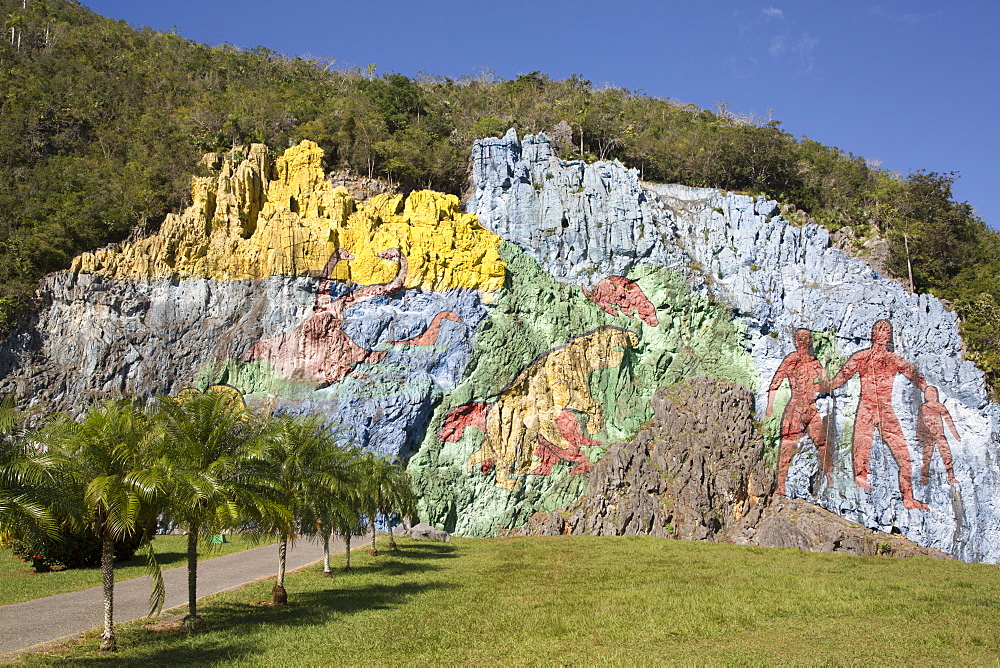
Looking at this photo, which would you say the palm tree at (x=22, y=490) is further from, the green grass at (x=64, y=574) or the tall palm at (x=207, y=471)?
the green grass at (x=64, y=574)

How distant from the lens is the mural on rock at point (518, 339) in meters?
29.4

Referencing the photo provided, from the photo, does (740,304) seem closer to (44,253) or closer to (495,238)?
(495,238)

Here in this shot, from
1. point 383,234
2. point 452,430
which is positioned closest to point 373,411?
point 452,430

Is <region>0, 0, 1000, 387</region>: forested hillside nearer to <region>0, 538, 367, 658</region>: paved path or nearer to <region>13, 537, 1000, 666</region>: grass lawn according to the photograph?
<region>0, 538, 367, 658</region>: paved path

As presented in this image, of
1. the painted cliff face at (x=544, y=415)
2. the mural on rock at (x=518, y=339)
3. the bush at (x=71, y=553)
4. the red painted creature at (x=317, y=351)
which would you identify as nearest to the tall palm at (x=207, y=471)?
the bush at (x=71, y=553)

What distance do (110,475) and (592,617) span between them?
9.31m

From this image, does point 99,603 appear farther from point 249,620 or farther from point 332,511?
point 332,511

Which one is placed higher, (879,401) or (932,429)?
(879,401)

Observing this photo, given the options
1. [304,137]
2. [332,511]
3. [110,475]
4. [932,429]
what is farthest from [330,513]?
[304,137]

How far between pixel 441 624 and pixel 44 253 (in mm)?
Result: 26453

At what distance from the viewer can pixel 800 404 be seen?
103 ft

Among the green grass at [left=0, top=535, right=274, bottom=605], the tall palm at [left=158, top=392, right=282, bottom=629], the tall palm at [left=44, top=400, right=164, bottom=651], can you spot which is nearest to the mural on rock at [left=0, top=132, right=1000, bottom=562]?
the green grass at [left=0, top=535, right=274, bottom=605]

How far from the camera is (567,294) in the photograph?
33.2 meters

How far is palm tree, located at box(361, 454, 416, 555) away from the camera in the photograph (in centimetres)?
1911
